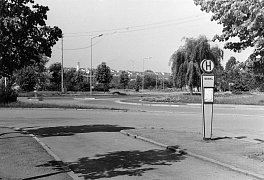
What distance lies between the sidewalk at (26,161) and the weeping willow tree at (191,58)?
115ft

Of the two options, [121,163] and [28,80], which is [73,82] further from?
[121,163]

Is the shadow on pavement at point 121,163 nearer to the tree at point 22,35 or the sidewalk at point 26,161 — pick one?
the sidewalk at point 26,161

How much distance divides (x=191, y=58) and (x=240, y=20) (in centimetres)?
3885

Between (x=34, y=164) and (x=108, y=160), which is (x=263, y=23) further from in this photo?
(x=34, y=164)

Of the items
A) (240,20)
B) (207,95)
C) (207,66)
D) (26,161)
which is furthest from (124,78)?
(240,20)

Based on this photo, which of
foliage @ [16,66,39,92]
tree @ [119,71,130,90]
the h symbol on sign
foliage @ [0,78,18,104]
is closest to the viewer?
the h symbol on sign

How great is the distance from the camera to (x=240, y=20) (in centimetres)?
866

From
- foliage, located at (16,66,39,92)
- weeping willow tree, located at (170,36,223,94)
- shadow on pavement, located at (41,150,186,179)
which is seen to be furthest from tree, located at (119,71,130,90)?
shadow on pavement, located at (41,150,186,179)

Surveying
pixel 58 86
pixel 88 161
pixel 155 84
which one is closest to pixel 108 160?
pixel 88 161

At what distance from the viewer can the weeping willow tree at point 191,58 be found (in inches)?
1842

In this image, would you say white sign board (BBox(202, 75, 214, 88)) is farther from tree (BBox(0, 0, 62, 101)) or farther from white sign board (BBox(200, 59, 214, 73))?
tree (BBox(0, 0, 62, 101))

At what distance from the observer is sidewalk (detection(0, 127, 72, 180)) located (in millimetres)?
8094

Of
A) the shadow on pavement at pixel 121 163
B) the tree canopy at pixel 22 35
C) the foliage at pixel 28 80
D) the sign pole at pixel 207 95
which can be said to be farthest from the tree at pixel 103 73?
the shadow on pavement at pixel 121 163

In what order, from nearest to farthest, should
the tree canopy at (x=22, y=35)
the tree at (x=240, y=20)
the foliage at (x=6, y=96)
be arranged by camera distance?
the tree at (x=240, y=20) → the tree canopy at (x=22, y=35) → the foliage at (x=6, y=96)
